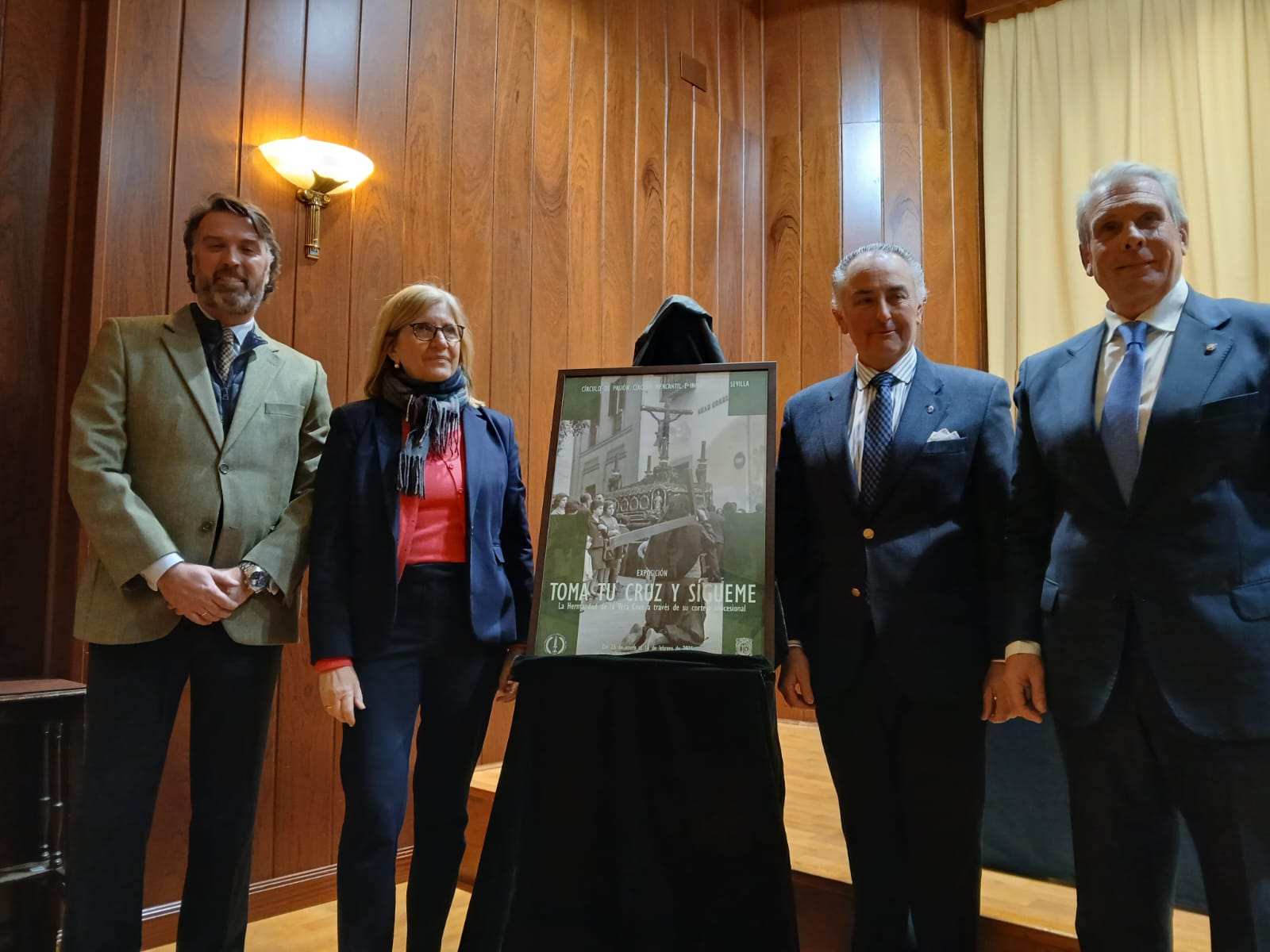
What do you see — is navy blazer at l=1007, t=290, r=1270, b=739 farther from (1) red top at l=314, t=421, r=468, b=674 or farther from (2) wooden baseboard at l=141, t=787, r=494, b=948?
(2) wooden baseboard at l=141, t=787, r=494, b=948

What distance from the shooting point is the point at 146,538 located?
6.27ft

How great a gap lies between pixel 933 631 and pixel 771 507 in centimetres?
36

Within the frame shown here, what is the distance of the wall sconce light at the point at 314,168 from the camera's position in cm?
285

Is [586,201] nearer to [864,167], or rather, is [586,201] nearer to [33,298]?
[864,167]

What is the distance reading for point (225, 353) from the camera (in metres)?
2.14

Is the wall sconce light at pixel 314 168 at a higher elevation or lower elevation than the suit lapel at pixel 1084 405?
A: higher

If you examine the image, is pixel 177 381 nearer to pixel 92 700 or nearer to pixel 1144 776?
pixel 92 700

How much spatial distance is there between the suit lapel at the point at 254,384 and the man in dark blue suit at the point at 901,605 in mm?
1171

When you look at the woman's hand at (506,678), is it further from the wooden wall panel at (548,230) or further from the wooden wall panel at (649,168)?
the wooden wall panel at (649,168)

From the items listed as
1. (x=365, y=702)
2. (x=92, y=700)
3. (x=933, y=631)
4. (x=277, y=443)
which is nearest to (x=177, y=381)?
(x=277, y=443)

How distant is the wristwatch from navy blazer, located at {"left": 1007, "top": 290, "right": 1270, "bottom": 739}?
1.46 meters

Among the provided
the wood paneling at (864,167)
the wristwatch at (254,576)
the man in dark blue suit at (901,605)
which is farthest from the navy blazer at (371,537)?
the wood paneling at (864,167)

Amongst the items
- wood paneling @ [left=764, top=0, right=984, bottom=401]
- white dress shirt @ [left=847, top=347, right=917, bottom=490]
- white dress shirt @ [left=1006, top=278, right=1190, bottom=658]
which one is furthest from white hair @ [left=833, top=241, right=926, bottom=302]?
wood paneling @ [left=764, top=0, right=984, bottom=401]

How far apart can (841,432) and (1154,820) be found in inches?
32.7
